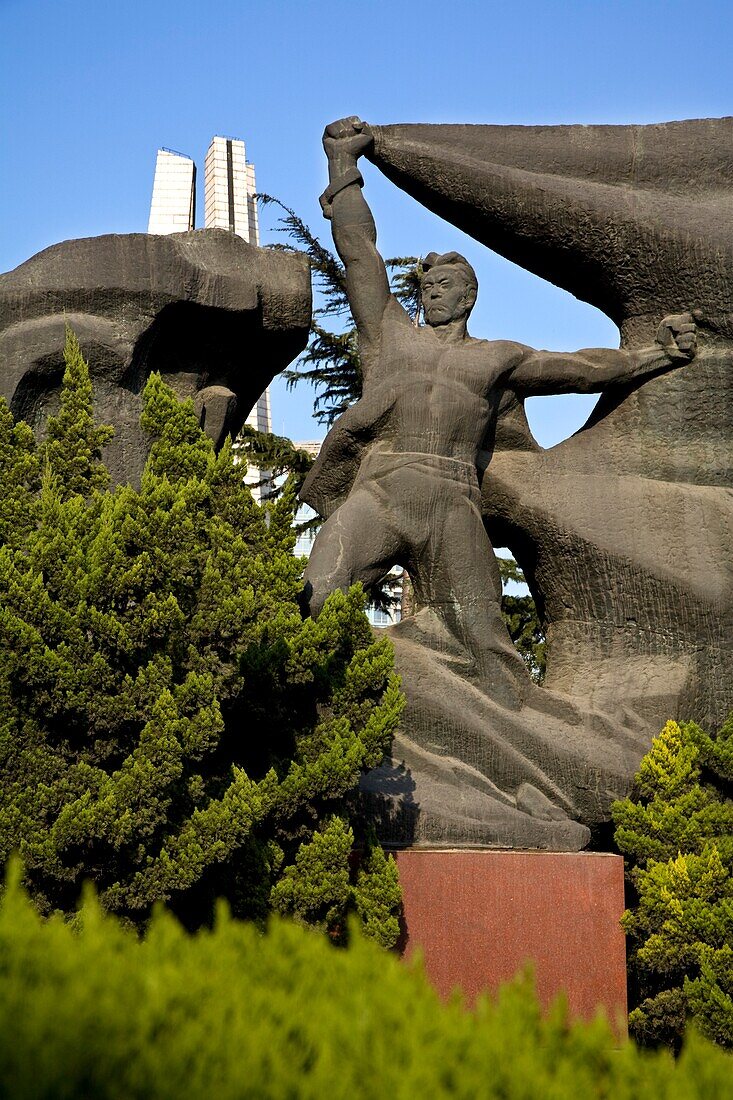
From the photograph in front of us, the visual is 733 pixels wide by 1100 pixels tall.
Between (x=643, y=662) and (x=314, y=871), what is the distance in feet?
8.18

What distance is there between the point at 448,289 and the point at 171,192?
15.3m

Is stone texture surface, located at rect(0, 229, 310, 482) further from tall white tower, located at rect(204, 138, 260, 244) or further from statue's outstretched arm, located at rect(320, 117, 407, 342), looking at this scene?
tall white tower, located at rect(204, 138, 260, 244)

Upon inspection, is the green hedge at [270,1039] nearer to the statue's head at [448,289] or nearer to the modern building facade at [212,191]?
the statue's head at [448,289]

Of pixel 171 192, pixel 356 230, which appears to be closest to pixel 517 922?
pixel 356 230

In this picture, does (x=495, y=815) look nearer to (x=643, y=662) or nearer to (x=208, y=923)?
(x=643, y=662)

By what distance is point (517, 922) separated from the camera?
16.8 ft

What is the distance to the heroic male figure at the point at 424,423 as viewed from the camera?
20.1 ft

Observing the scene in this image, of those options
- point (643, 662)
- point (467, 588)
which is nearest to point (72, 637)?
point (467, 588)

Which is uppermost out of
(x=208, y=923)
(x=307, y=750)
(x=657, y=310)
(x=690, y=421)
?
(x=657, y=310)

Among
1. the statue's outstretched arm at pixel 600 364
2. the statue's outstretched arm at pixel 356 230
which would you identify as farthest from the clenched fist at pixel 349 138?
the statue's outstretched arm at pixel 600 364

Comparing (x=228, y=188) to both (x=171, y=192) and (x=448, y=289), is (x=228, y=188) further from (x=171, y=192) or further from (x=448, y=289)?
(x=448, y=289)

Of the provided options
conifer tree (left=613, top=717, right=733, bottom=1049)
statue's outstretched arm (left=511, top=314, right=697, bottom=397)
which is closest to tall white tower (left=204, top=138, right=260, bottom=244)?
statue's outstretched arm (left=511, top=314, right=697, bottom=397)

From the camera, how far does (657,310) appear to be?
673 cm

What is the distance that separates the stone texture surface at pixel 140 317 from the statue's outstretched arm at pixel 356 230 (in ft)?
0.89
